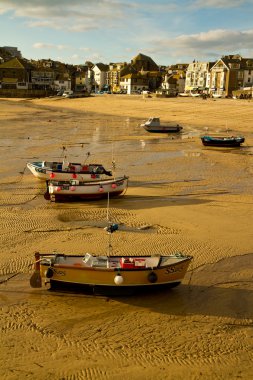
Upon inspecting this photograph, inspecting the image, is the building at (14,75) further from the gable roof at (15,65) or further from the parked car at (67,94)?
the parked car at (67,94)

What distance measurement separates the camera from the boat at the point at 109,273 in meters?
10.5

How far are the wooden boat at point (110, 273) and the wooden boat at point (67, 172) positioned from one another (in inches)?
403

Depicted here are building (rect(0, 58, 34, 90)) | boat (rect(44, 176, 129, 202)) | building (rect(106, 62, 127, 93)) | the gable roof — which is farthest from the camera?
building (rect(106, 62, 127, 93))

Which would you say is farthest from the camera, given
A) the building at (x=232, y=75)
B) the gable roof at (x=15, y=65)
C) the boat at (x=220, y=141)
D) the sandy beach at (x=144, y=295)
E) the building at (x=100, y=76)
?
the building at (x=100, y=76)

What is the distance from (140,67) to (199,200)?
131917 millimetres

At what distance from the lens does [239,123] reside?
51.1 meters

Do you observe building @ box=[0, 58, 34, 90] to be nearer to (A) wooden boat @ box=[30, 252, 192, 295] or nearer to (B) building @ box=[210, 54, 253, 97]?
(B) building @ box=[210, 54, 253, 97]

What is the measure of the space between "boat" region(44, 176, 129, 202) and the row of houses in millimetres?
73953

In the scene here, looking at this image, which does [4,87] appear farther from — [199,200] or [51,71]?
[199,200]

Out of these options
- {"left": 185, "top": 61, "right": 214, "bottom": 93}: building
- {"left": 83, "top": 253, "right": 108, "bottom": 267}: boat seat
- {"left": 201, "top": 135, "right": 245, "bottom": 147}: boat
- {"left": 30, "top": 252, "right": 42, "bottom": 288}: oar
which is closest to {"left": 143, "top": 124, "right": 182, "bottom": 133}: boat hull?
{"left": 201, "top": 135, "right": 245, "bottom": 147}: boat

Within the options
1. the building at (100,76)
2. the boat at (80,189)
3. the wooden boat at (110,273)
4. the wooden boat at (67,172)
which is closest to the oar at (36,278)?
the wooden boat at (110,273)

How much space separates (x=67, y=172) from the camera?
840 inches

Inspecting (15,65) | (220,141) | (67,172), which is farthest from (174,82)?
(67,172)

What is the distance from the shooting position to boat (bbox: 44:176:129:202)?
18.6m
